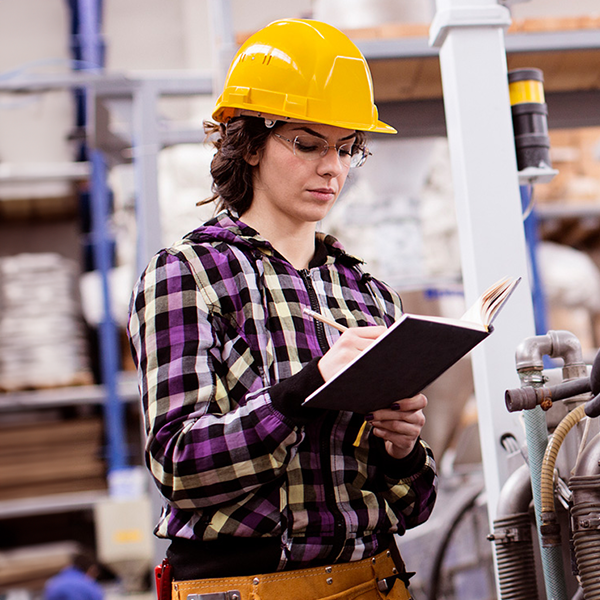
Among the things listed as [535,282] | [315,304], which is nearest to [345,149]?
[315,304]

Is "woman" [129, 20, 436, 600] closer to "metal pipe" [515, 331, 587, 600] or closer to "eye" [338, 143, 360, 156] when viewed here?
"eye" [338, 143, 360, 156]

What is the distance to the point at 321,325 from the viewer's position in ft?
4.13

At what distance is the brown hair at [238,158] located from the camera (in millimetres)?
1345

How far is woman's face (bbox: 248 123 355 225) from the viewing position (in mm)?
1292

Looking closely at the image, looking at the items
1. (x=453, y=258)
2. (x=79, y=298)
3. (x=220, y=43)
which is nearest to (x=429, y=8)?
(x=220, y=43)

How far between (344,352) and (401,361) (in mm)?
77

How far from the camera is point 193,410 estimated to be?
1.10 metres

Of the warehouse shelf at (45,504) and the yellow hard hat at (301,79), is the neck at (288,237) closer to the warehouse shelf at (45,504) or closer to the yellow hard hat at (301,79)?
the yellow hard hat at (301,79)

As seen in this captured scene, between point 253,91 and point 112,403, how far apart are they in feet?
11.4

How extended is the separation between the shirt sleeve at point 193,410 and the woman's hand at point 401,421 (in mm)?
149

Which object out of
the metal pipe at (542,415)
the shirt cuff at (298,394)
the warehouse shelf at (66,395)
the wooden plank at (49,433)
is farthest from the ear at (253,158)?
the wooden plank at (49,433)

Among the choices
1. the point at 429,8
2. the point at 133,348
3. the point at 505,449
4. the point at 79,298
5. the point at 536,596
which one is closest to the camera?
the point at 133,348

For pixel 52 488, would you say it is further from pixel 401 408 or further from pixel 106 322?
pixel 401 408

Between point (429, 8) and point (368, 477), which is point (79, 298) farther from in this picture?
point (368, 477)
